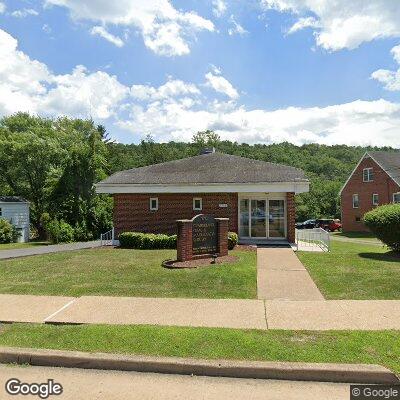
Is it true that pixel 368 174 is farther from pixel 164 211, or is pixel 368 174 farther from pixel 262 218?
pixel 164 211

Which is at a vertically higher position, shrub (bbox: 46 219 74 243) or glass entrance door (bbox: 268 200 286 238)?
glass entrance door (bbox: 268 200 286 238)

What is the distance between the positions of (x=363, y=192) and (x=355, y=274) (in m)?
35.0

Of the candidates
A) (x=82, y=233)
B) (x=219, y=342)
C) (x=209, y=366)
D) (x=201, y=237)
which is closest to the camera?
(x=209, y=366)

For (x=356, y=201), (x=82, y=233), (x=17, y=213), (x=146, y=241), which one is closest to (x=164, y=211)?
(x=146, y=241)

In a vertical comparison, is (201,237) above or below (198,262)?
above

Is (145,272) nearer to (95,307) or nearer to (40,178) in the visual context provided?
(95,307)

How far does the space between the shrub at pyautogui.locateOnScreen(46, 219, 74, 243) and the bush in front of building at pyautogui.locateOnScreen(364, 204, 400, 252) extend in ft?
64.5

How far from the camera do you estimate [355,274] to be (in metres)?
11.2

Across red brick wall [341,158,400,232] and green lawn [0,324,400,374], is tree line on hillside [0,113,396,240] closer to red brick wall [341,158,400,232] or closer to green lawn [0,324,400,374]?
green lawn [0,324,400,374]

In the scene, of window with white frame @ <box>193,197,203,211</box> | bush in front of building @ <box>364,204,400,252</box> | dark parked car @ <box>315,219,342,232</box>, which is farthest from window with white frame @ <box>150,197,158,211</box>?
dark parked car @ <box>315,219,342,232</box>

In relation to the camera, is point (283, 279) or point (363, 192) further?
point (363, 192)

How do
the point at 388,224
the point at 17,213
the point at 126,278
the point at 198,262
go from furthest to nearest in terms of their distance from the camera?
the point at 17,213 < the point at 388,224 < the point at 198,262 < the point at 126,278

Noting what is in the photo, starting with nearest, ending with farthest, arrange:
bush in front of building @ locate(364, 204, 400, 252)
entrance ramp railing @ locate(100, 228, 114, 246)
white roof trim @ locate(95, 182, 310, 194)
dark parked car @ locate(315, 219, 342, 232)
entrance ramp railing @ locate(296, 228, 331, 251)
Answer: bush in front of building @ locate(364, 204, 400, 252)
entrance ramp railing @ locate(296, 228, 331, 251)
white roof trim @ locate(95, 182, 310, 194)
entrance ramp railing @ locate(100, 228, 114, 246)
dark parked car @ locate(315, 219, 342, 232)

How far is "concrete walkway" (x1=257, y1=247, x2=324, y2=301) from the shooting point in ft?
30.2
